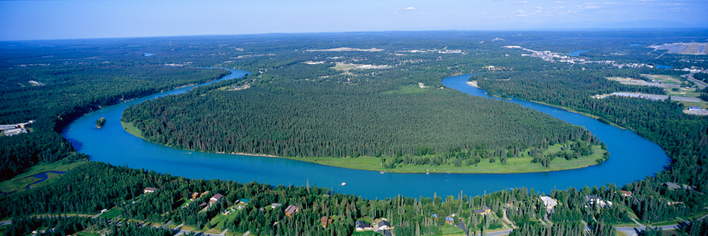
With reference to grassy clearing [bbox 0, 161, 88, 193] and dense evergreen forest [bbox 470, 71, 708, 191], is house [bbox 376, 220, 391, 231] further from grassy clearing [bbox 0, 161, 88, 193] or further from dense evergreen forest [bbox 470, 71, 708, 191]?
grassy clearing [bbox 0, 161, 88, 193]

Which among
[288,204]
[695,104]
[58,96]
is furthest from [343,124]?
[58,96]

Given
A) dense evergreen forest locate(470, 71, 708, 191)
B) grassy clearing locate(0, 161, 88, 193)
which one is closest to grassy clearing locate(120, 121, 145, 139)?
grassy clearing locate(0, 161, 88, 193)

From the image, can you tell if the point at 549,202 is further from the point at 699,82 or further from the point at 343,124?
the point at 699,82

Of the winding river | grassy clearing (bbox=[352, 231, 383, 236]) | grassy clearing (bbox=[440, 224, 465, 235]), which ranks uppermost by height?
grassy clearing (bbox=[352, 231, 383, 236])

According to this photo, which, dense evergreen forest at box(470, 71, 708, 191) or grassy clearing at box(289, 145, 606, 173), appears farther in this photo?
grassy clearing at box(289, 145, 606, 173)

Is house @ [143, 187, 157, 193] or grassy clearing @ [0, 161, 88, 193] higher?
house @ [143, 187, 157, 193]

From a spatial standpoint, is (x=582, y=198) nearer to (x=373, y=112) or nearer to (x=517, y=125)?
(x=517, y=125)

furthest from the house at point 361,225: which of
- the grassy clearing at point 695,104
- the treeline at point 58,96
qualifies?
the grassy clearing at point 695,104
